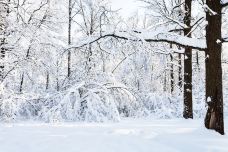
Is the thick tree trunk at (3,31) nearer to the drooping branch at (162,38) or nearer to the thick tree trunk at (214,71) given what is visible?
the drooping branch at (162,38)

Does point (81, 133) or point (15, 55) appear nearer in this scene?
point (81, 133)

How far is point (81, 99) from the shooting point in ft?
57.9

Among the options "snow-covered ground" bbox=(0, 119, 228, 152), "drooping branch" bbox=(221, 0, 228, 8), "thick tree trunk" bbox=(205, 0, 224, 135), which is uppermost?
"drooping branch" bbox=(221, 0, 228, 8)

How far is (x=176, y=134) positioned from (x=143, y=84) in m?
25.8

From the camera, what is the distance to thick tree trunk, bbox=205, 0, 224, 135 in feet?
30.7

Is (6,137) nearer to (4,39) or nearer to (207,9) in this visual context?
(207,9)

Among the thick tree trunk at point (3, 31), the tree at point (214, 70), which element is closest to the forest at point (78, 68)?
the thick tree trunk at point (3, 31)

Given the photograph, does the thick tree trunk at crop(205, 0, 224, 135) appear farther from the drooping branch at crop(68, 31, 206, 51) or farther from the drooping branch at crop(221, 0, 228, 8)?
the drooping branch at crop(68, 31, 206, 51)

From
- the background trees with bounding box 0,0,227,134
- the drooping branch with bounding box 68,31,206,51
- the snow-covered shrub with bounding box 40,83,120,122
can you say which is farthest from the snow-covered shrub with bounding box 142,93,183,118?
the drooping branch with bounding box 68,31,206,51

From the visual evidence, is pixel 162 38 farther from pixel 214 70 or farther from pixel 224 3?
pixel 224 3

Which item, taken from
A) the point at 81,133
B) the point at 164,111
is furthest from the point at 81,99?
the point at 81,133

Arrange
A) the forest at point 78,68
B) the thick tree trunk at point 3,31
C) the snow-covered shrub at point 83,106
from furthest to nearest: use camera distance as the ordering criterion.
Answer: the snow-covered shrub at point 83,106 → the thick tree trunk at point 3,31 → the forest at point 78,68

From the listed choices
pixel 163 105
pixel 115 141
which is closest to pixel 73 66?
pixel 163 105

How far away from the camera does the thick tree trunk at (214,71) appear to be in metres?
9.35
